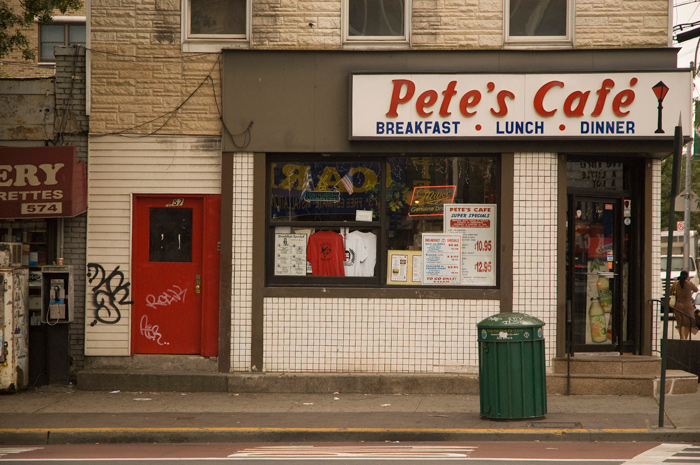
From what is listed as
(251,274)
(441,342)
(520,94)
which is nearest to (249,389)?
(251,274)

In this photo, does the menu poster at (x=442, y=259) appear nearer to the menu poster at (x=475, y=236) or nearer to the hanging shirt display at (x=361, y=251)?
the menu poster at (x=475, y=236)

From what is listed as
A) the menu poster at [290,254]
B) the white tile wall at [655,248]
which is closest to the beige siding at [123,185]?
the menu poster at [290,254]

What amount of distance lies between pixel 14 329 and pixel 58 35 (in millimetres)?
16851

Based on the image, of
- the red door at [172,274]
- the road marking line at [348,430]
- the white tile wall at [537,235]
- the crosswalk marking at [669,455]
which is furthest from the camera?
the red door at [172,274]

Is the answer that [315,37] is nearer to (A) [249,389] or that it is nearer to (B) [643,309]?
(A) [249,389]

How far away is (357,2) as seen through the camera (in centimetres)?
1166

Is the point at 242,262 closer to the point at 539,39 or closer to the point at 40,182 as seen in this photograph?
the point at 40,182

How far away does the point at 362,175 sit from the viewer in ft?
38.2

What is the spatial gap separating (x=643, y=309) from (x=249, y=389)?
221 inches

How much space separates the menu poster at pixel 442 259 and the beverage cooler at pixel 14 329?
5647 millimetres

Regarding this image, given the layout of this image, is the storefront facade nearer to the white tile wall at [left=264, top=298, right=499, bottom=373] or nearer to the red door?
the white tile wall at [left=264, top=298, right=499, bottom=373]

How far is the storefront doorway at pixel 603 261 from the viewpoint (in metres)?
11.8

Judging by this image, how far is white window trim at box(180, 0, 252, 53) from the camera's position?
38.2 ft

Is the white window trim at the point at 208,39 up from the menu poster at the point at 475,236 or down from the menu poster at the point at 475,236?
up
